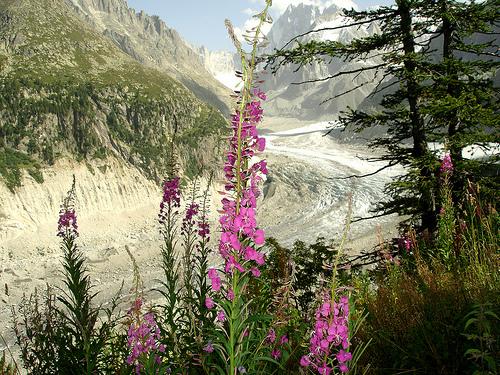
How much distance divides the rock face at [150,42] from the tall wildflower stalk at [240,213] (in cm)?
13930

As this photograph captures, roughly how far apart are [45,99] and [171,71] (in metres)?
104

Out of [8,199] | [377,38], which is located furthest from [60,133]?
[377,38]

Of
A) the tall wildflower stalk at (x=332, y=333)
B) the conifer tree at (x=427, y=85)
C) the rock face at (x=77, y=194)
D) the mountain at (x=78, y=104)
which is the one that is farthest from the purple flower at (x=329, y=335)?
the mountain at (x=78, y=104)

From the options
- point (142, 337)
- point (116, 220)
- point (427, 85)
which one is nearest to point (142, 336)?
point (142, 337)

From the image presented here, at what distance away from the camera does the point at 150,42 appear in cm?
15038

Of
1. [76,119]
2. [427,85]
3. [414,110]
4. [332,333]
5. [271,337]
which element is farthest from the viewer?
[76,119]

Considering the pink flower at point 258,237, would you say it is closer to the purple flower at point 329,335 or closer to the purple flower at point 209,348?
the purple flower at point 329,335

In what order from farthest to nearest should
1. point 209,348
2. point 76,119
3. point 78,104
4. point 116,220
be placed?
point 78,104, point 76,119, point 116,220, point 209,348

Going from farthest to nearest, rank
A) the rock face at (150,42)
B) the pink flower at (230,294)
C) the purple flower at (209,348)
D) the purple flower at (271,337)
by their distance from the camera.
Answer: the rock face at (150,42) → the purple flower at (271,337) → the purple flower at (209,348) → the pink flower at (230,294)

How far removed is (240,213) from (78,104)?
48.8m

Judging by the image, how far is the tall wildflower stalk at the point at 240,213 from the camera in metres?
2.06

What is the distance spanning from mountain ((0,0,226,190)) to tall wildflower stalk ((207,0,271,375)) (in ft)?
136

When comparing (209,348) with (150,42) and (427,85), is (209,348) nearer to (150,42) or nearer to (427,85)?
(427,85)

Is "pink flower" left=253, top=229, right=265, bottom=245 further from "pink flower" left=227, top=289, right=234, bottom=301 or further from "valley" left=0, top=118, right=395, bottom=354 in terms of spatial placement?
"valley" left=0, top=118, right=395, bottom=354
